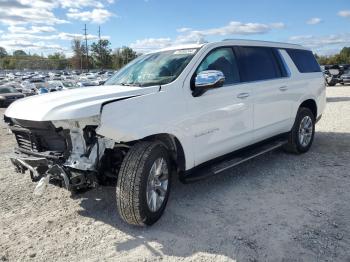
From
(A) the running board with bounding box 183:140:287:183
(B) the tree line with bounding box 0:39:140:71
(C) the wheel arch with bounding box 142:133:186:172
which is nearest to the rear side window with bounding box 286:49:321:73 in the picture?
(A) the running board with bounding box 183:140:287:183

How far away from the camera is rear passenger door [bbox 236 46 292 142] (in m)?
5.08

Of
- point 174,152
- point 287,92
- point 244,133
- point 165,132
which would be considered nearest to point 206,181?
point 244,133

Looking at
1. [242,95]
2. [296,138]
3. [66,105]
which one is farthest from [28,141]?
[296,138]

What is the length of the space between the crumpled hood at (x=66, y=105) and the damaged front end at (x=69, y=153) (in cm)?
8

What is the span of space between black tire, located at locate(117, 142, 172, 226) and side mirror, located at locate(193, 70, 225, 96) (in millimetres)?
890

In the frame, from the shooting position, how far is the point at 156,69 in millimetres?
4477

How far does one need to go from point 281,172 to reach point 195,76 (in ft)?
7.71

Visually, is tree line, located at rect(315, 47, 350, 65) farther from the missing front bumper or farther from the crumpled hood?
the missing front bumper

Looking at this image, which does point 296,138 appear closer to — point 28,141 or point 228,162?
point 228,162

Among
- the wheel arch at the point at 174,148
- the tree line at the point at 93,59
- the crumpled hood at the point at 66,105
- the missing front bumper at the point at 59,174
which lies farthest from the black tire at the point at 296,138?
the tree line at the point at 93,59

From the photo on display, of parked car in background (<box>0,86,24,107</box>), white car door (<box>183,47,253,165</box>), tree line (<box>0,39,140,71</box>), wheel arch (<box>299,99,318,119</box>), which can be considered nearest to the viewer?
white car door (<box>183,47,253,165</box>)

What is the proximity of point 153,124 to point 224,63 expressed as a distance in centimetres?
160

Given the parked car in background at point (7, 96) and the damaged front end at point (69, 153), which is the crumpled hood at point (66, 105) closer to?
the damaged front end at point (69, 153)

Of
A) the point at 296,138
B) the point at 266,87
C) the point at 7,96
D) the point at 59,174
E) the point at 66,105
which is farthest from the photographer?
the point at 7,96
